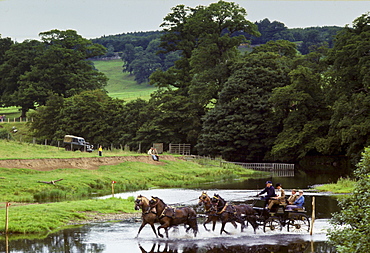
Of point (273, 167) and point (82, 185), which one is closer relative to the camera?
point (82, 185)

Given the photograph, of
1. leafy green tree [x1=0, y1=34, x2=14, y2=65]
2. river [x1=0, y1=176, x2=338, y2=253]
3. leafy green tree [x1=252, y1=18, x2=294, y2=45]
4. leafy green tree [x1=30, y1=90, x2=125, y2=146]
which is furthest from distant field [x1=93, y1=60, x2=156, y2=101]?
river [x1=0, y1=176, x2=338, y2=253]

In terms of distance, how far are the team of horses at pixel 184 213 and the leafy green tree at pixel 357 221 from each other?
7.86 meters

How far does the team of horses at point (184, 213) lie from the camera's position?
2488cm

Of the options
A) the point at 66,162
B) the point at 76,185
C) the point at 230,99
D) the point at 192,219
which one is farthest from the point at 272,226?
the point at 230,99

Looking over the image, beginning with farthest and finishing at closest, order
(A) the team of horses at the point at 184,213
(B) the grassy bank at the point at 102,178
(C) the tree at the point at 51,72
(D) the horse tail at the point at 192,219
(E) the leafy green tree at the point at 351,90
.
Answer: (C) the tree at the point at 51,72 < (E) the leafy green tree at the point at 351,90 < (B) the grassy bank at the point at 102,178 < (D) the horse tail at the point at 192,219 < (A) the team of horses at the point at 184,213

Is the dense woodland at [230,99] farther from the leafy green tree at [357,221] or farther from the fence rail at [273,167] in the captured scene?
the leafy green tree at [357,221]

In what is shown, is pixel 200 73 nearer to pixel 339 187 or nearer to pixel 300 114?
pixel 300 114

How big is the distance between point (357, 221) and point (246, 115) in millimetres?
59300

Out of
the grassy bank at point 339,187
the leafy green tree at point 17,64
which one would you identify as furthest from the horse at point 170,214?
the leafy green tree at point 17,64

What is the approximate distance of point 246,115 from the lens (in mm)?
76312

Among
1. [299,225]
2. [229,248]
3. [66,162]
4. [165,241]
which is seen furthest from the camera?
[66,162]

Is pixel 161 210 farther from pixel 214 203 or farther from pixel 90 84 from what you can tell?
pixel 90 84

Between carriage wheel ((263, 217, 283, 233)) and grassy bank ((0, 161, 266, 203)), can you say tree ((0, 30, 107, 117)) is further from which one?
carriage wheel ((263, 217, 283, 233))

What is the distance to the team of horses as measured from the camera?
2488cm
